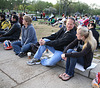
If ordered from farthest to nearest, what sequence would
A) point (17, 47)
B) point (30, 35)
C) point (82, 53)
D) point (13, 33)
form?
point (13, 33) < point (17, 47) < point (30, 35) < point (82, 53)

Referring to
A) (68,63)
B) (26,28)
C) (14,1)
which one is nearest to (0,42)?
(26,28)

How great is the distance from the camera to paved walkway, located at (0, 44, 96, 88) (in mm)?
2518

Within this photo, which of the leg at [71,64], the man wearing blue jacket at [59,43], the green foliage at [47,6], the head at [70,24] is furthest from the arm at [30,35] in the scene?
the green foliage at [47,6]

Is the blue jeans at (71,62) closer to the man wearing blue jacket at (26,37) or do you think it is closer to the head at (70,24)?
the head at (70,24)

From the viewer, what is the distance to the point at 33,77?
2.81 m

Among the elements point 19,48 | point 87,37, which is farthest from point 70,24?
point 19,48

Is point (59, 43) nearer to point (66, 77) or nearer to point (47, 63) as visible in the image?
point (47, 63)

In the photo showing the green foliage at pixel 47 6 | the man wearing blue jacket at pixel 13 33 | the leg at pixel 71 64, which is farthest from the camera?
the green foliage at pixel 47 6

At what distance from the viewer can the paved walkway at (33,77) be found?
2.52 metres

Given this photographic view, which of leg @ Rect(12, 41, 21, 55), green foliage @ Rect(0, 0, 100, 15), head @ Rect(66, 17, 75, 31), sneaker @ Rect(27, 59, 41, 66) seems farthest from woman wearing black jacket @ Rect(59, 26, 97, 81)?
green foliage @ Rect(0, 0, 100, 15)

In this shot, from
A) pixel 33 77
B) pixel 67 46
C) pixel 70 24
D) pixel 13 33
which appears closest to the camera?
pixel 33 77

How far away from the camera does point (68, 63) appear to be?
2740mm

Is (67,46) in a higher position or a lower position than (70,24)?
lower

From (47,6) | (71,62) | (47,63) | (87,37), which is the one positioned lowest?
(47,63)
